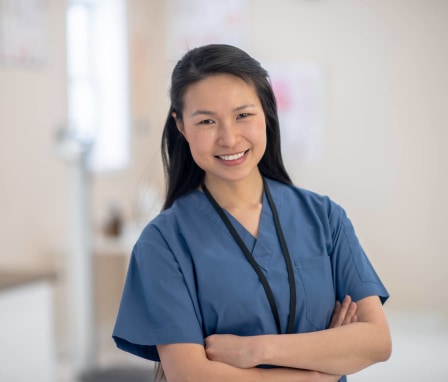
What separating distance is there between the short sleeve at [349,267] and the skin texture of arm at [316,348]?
6 centimetres

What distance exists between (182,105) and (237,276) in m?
0.27

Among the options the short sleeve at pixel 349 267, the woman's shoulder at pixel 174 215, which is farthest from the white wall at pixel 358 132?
the woman's shoulder at pixel 174 215

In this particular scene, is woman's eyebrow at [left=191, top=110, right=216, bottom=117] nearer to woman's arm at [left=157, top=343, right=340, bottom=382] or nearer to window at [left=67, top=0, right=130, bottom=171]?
woman's arm at [left=157, top=343, right=340, bottom=382]

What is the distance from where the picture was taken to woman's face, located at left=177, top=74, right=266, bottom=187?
3.24 feet

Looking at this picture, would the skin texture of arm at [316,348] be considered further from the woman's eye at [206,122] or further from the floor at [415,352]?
the floor at [415,352]

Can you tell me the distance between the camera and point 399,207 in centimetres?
281

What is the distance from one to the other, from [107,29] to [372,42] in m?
1.56

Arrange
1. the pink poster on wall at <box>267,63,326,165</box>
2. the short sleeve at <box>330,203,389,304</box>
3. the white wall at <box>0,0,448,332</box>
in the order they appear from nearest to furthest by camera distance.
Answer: the short sleeve at <box>330,203,389,304</box> → the white wall at <box>0,0,448,332</box> → the pink poster on wall at <box>267,63,326,165</box>

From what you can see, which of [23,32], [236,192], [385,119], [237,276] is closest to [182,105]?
[236,192]

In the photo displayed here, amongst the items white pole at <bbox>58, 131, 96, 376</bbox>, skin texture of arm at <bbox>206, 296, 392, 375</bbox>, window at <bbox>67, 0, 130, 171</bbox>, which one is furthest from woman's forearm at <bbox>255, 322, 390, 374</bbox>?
window at <bbox>67, 0, 130, 171</bbox>

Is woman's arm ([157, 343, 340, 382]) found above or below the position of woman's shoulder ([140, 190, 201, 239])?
below

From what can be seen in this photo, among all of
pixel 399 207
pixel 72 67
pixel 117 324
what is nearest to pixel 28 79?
pixel 72 67

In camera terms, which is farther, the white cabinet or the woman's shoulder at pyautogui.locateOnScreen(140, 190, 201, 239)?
the white cabinet

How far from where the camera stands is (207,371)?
96 cm
